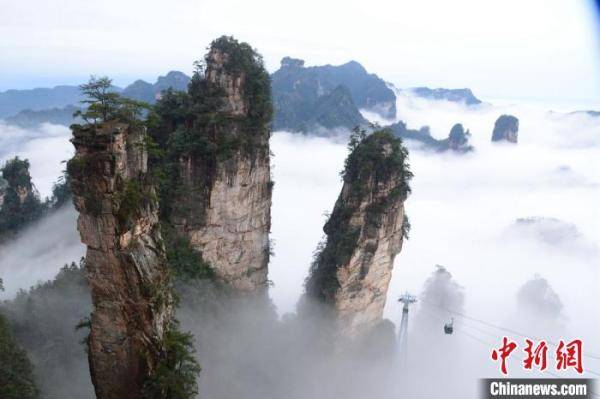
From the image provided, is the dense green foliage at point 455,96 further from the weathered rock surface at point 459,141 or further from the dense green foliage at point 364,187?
the dense green foliage at point 364,187

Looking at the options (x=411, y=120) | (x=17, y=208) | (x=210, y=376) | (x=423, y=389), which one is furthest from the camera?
(x=411, y=120)

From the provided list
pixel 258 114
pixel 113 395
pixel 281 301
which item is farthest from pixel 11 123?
pixel 113 395

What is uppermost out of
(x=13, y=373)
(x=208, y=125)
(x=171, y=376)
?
(x=208, y=125)

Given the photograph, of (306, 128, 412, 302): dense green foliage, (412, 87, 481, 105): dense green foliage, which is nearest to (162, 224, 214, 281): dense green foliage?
(306, 128, 412, 302): dense green foliage

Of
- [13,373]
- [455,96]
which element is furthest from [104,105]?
[455,96]

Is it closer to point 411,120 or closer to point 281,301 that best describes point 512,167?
point 411,120

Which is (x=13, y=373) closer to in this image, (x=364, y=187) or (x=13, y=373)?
(x=13, y=373)

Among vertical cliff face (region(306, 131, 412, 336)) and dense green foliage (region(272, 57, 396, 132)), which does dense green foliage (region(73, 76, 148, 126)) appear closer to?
vertical cliff face (region(306, 131, 412, 336))
